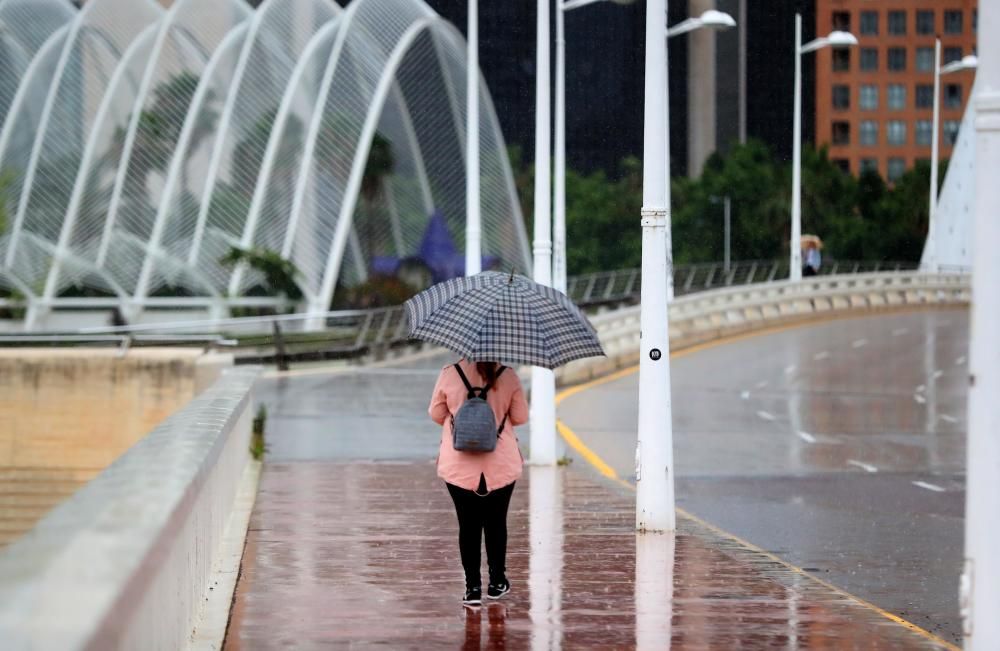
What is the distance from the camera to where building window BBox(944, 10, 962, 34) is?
144 m

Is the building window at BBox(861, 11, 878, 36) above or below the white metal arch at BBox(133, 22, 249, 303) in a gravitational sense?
above

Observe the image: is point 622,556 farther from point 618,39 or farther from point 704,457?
point 618,39

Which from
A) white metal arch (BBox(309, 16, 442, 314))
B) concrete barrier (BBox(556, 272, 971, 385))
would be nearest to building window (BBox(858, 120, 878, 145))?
concrete barrier (BBox(556, 272, 971, 385))

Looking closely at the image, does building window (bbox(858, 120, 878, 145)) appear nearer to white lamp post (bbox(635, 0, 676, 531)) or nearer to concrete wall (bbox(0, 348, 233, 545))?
concrete wall (bbox(0, 348, 233, 545))

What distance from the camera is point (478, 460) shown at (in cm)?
927

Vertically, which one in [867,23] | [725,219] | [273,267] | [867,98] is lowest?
[273,267]

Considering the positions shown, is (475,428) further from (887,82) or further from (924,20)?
(924,20)

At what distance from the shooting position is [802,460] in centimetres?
2234

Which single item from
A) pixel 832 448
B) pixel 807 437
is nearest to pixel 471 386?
pixel 832 448

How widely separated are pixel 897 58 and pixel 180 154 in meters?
92.8

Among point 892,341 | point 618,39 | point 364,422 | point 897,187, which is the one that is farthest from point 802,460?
point 897,187

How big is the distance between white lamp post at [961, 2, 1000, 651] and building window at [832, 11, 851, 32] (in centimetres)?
14287

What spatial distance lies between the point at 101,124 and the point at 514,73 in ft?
157

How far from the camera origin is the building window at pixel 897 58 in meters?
144
